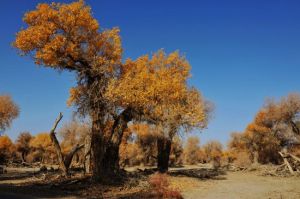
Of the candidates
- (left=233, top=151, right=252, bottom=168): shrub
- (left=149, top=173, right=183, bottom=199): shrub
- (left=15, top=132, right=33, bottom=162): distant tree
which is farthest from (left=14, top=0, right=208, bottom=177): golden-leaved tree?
(left=15, top=132, right=33, bottom=162): distant tree

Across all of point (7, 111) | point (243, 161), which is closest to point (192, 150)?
point (243, 161)

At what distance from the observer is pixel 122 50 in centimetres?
2642

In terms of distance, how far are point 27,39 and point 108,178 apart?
11123mm

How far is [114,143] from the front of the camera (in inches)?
1094

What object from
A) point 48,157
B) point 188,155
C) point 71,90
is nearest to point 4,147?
point 48,157

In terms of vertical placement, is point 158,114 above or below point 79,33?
below

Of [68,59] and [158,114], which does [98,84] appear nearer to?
[68,59]

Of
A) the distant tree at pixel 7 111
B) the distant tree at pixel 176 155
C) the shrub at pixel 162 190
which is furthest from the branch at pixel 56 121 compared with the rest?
the distant tree at pixel 176 155

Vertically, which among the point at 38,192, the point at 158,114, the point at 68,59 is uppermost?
the point at 68,59

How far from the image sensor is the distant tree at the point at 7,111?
5357cm

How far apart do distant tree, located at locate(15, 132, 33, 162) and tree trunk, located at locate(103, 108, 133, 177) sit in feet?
→ 199

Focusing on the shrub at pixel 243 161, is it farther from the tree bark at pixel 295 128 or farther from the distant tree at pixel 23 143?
the distant tree at pixel 23 143

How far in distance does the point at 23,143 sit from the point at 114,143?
62.6 metres

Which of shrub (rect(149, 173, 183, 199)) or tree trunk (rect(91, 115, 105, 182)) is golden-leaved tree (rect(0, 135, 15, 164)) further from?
shrub (rect(149, 173, 183, 199))
